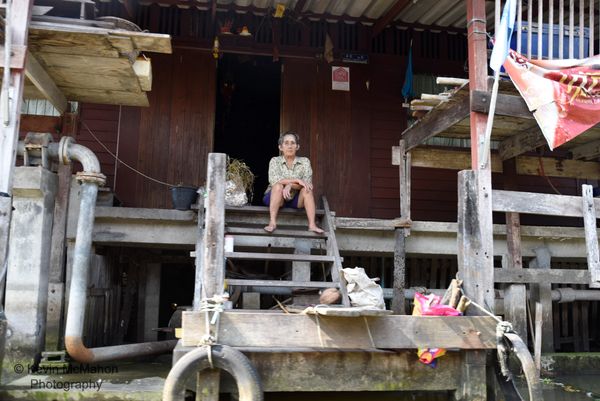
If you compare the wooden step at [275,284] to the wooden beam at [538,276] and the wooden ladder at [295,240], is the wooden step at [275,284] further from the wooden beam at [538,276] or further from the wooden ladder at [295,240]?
the wooden beam at [538,276]

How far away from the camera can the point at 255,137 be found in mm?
13125

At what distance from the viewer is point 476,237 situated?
4980 mm

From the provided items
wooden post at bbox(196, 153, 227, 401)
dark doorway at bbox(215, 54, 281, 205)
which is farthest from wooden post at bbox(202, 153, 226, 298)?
dark doorway at bbox(215, 54, 281, 205)

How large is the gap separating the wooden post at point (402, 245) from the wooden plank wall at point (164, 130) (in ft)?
10.1

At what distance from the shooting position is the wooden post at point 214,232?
4703mm

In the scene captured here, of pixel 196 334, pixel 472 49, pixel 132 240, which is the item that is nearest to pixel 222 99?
pixel 132 240

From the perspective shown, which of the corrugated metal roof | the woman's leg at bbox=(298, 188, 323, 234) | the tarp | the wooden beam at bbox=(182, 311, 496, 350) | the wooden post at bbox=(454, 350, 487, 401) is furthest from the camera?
the corrugated metal roof

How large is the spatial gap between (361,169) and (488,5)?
10.1ft

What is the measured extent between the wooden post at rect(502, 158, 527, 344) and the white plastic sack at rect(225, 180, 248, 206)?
10.8 feet

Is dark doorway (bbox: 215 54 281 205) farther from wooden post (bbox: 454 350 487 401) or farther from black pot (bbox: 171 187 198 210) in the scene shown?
wooden post (bbox: 454 350 487 401)

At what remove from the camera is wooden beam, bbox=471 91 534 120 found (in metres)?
5.25

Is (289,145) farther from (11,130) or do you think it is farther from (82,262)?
(11,130)

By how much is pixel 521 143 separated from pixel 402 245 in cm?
210

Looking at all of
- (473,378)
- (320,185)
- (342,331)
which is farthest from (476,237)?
(320,185)
